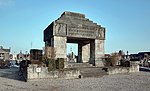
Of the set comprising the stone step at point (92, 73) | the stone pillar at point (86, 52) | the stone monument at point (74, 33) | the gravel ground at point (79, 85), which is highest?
the stone monument at point (74, 33)

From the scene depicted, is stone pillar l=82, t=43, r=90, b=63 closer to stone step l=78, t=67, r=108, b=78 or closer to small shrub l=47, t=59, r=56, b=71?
stone step l=78, t=67, r=108, b=78

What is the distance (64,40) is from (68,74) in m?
8.45

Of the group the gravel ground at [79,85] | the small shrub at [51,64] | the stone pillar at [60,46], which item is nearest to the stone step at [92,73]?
the small shrub at [51,64]

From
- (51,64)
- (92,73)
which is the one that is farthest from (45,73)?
(92,73)

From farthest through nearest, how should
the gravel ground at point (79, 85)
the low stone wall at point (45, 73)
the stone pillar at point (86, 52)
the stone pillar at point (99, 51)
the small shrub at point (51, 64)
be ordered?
→ the stone pillar at point (86, 52), the stone pillar at point (99, 51), the small shrub at point (51, 64), the low stone wall at point (45, 73), the gravel ground at point (79, 85)

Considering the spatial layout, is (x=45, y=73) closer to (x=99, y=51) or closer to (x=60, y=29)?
(x=60, y=29)

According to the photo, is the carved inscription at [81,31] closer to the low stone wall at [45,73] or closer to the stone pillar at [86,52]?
the stone pillar at [86,52]

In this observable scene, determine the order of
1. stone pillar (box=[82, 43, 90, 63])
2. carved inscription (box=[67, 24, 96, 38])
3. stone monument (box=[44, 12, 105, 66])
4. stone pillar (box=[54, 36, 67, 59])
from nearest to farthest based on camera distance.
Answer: stone pillar (box=[54, 36, 67, 59]) < stone monument (box=[44, 12, 105, 66]) < carved inscription (box=[67, 24, 96, 38]) < stone pillar (box=[82, 43, 90, 63])

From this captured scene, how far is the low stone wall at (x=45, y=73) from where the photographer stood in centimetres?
1953

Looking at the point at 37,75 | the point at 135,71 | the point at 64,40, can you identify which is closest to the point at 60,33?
the point at 64,40

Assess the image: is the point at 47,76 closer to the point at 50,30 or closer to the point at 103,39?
the point at 50,30

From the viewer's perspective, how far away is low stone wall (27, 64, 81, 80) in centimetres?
1953

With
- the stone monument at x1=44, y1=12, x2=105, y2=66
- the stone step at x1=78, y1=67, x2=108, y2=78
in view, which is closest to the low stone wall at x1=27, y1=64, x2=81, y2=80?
the stone step at x1=78, y1=67, x2=108, y2=78

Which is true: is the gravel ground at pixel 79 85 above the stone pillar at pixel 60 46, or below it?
below
